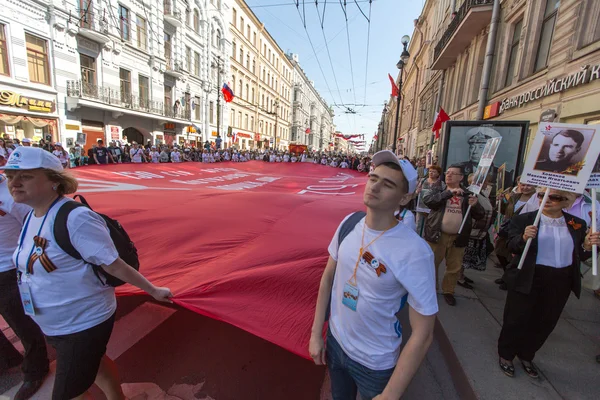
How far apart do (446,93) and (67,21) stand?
23.7m

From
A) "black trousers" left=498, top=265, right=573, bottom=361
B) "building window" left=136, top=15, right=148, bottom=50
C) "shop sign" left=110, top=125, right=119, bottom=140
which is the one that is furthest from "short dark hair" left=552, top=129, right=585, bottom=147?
"building window" left=136, top=15, right=148, bottom=50

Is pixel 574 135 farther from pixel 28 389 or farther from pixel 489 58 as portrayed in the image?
pixel 489 58

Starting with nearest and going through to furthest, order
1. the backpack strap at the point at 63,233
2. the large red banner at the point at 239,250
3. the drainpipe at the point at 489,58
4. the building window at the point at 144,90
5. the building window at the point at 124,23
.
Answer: the backpack strap at the point at 63,233
the large red banner at the point at 239,250
the drainpipe at the point at 489,58
the building window at the point at 124,23
the building window at the point at 144,90

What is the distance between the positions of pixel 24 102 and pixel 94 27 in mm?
6880

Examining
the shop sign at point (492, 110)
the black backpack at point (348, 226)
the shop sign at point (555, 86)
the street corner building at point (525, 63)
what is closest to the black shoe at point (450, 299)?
the black backpack at point (348, 226)

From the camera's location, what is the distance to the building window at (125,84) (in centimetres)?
2208

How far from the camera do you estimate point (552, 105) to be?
7855mm

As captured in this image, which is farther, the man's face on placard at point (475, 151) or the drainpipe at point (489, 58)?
the drainpipe at point (489, 58)

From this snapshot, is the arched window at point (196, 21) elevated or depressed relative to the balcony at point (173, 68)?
elevated

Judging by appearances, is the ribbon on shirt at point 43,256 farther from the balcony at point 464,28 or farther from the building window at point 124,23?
the building window at point 124,23

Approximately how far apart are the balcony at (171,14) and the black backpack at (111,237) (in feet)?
98.9

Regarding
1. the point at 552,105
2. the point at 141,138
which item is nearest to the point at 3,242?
the point at 552,105

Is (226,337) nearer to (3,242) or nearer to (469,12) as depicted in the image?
(3,242)

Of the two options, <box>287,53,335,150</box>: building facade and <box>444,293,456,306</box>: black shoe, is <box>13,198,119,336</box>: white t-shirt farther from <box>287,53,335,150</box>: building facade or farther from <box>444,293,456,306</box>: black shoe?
<box>287,53,335,150</box>: building facade
